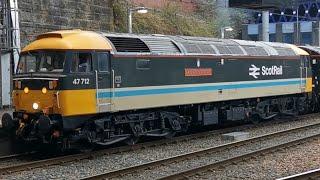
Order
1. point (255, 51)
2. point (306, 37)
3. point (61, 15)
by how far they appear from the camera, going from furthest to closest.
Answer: point (306, 37) → point (61, 15) → point (255, 51)

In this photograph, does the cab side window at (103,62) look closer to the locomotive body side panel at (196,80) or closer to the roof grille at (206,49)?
the locomotive body side panel at (196,80)

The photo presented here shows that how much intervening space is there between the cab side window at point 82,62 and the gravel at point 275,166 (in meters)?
4.21

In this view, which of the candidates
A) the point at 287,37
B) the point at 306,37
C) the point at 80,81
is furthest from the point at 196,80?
the point at 306,37

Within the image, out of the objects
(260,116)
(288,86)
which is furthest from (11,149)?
(288,86)

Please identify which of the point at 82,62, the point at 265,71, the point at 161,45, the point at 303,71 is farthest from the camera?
the point at 303,71

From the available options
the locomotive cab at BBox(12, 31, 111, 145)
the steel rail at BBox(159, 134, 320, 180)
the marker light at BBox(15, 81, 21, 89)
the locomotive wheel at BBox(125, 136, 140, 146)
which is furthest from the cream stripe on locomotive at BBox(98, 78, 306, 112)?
the steel rail at BBox(159, 134, 320, 180)

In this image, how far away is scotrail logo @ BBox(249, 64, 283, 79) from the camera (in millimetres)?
19469

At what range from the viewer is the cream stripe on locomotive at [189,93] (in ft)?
46.9

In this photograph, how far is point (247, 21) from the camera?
189 ft

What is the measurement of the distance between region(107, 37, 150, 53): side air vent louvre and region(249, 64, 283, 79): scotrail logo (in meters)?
5.68

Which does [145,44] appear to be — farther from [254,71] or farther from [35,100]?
[254,71]

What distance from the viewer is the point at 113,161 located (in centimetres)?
1306

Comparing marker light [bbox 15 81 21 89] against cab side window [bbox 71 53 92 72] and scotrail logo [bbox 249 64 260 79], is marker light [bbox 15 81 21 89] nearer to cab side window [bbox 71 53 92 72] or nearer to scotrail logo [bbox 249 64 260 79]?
cab side window [bbox 71 53 92 72]

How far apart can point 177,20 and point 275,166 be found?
1184 inches
